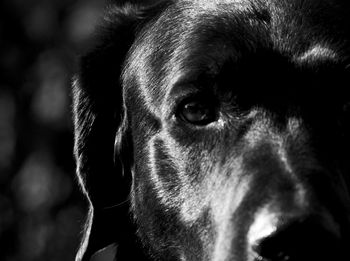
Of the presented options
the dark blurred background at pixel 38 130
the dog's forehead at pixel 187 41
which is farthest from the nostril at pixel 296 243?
the dark blurred background at pixel 38 130

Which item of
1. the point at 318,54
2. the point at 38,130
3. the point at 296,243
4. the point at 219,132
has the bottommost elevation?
the point at 38,130

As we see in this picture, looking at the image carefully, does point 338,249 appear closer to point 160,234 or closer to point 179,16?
point 160,234

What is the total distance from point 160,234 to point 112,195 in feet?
1.74

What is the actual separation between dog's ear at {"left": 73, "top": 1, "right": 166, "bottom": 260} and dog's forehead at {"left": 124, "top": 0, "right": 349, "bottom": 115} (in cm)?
29

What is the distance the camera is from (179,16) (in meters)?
4.91

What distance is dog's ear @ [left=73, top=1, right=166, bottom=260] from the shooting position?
5.16 meters


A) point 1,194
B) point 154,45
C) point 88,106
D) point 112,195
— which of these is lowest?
point 1,194

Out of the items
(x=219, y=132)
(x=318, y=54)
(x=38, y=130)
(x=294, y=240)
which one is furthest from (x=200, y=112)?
(x=38, y=130)

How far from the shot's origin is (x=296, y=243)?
354cm

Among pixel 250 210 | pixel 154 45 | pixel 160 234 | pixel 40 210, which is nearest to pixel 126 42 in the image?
pixel 154 45

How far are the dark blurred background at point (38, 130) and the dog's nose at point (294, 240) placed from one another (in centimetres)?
744

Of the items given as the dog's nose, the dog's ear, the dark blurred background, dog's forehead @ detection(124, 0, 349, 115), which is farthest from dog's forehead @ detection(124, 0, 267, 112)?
the dark blurred background

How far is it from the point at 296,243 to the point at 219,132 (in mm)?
851

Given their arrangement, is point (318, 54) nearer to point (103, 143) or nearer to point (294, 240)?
point (294, 240)
